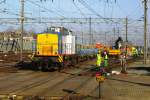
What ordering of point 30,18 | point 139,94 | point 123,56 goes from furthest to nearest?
point 30,18 → point 123,56 → point 139,94

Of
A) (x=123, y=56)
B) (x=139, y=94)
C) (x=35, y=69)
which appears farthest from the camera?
(x=35, y=69)

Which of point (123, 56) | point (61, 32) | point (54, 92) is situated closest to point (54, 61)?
point (61, 32)

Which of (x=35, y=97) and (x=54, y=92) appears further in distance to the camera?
(x=54, y=92)

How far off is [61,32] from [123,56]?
6.41 meters

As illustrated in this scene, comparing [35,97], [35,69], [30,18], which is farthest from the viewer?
[30,18]

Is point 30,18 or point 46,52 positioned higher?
point 30,18

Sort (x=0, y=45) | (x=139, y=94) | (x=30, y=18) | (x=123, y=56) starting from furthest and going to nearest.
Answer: (x=0, y=45) < (x=30, y=18) < (x=123, y=56) < (x=139, y=94)

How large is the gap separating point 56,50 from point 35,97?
18.5 metres

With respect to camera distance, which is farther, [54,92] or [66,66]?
[66,66]

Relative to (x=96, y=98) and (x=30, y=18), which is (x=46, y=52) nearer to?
(x=96, y=98)

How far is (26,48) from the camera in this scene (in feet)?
280

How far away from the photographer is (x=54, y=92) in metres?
17.9

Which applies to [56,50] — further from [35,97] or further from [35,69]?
[35,97]

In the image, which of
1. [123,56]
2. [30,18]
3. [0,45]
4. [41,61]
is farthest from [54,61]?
[0,45]
